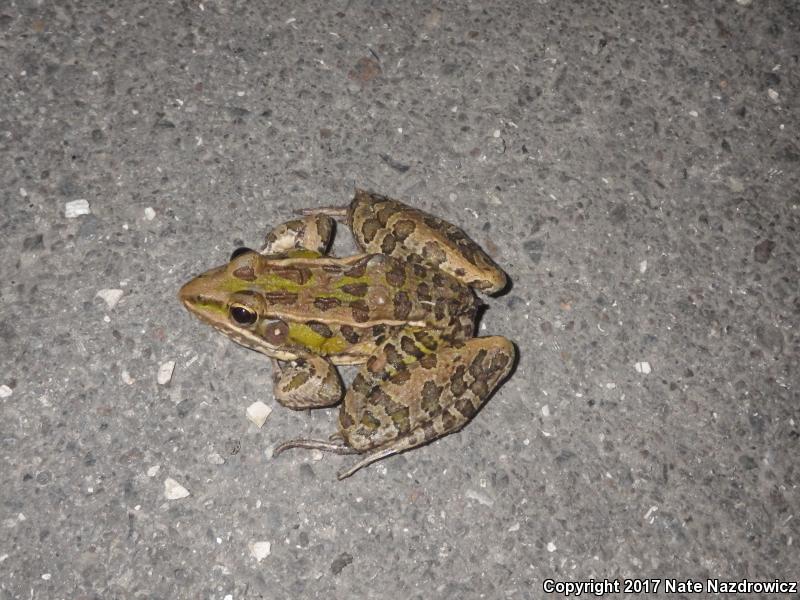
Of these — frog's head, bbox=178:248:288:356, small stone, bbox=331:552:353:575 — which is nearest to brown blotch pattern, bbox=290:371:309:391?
frog's head, bbox=178:248:288:356

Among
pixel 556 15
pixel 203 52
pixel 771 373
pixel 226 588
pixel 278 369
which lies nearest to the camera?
pixel 226 588

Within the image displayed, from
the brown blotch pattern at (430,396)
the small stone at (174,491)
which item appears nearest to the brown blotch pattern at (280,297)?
the brown blotch pattern at (430,396)

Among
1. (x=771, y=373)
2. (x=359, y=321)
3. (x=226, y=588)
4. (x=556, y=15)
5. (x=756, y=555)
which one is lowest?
(x=226, y=588)

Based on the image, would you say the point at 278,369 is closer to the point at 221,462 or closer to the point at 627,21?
the point at 221,462

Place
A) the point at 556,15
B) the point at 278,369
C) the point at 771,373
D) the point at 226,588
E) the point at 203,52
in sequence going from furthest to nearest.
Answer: the point at 556,15, the point at 203,52, the point at 771,373, the point at 278,369, the point at 226,588

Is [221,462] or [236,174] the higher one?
[236,174]

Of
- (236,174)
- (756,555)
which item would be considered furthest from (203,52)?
(756,555)

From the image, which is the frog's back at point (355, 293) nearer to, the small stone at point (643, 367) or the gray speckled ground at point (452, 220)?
the gray speckled ground at point (452, 220)

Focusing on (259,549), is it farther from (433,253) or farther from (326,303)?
(433,253)
